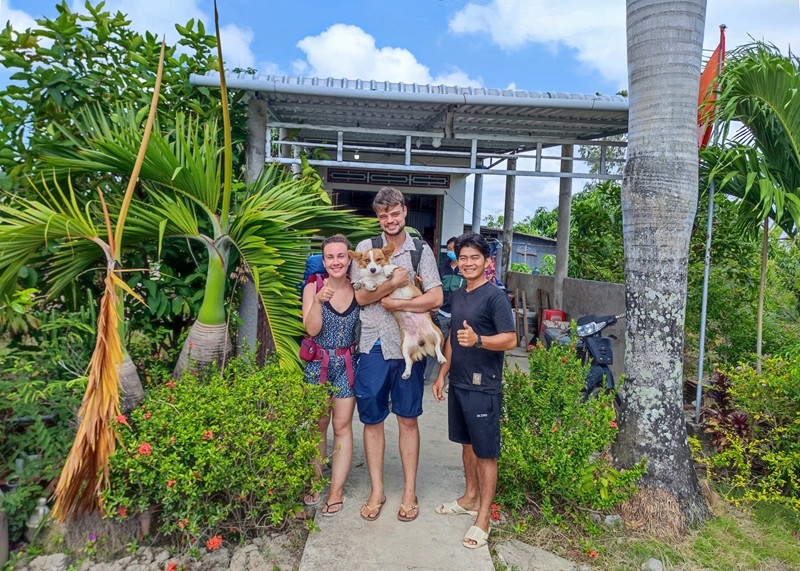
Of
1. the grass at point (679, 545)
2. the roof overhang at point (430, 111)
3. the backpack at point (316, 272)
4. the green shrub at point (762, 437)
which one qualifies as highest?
the roof overhang at point (430, 111)

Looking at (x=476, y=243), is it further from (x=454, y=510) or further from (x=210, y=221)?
(x=210, y=221)

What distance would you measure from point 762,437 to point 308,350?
3214mm

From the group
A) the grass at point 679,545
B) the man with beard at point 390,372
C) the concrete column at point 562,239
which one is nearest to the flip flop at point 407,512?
the man with beard at point 390,372

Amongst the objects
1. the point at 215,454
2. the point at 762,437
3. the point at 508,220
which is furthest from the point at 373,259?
the point at 508,220

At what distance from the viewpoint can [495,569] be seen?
2.63 meters

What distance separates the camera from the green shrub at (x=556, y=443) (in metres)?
2.84

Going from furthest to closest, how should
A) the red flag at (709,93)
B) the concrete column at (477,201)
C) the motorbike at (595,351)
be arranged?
the concrete column at (477,201)
the motorbike at (595,351)
the red flag at (709,93)

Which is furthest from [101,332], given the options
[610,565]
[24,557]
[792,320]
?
[792,320]

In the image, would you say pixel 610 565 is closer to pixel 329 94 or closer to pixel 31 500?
pixel 31 500

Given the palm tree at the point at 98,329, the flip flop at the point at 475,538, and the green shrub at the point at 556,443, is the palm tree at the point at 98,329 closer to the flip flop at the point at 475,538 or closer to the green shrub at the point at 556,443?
the flip flop at the point at 475,538

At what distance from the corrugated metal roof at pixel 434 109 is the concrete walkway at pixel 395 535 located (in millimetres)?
3349

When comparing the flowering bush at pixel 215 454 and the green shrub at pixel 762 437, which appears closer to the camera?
the flowering bush at pixel 215 454

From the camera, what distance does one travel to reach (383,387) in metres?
2.95

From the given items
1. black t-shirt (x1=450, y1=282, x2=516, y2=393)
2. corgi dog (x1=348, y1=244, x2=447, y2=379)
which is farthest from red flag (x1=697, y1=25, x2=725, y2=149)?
corgi dog (x1=348, y1=244, x2=447, y2=379)
